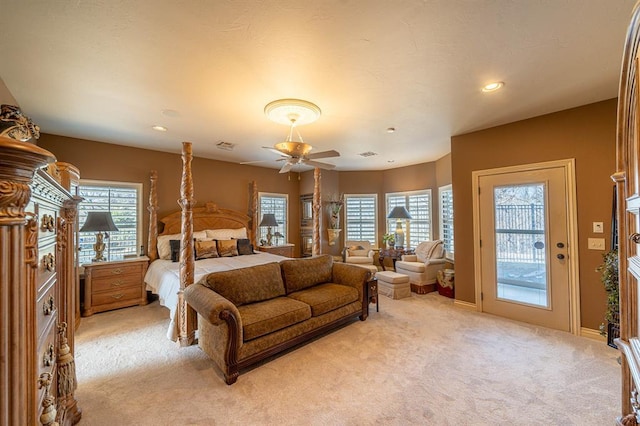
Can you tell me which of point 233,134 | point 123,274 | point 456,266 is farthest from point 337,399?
point 123,274

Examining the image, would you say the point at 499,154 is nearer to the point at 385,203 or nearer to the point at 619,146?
the point at 619,146

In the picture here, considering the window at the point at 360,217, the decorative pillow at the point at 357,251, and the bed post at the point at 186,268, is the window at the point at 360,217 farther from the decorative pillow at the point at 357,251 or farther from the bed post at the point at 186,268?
the bed post at the point at 186,268

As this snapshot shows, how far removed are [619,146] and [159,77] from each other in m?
3.36

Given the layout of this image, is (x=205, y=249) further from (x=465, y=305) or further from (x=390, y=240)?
(x=465, y=305)

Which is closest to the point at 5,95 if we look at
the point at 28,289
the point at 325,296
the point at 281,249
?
the point at 28,289

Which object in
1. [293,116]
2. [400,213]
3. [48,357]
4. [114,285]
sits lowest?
[114,285]

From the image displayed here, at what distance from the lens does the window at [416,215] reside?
615 centimetres

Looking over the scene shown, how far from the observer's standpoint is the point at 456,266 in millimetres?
4160

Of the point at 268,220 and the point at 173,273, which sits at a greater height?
the point at 268,220

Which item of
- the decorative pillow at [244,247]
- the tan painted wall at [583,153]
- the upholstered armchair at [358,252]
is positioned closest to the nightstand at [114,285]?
the decorative pillow at [244,247]

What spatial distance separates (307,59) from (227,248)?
12.4ft

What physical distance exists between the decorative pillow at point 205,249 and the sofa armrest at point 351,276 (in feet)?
7.40

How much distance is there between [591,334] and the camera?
10.0 feet

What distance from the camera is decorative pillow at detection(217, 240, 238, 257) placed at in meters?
4.87
